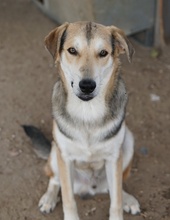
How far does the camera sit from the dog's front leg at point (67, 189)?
13.3 ft

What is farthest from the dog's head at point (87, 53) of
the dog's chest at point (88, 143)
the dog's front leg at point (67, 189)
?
the dog's front leg at point (67, 189)

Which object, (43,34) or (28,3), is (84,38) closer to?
(43,34)

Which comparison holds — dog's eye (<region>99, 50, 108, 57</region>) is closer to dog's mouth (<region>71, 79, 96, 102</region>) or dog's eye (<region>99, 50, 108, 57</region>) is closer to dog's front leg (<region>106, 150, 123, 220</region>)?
dog's mouth (<region>71, 79, 96, 102</region>)

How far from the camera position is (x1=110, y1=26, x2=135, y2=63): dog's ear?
3.70m

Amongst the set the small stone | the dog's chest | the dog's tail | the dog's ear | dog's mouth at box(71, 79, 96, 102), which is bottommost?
the small stone

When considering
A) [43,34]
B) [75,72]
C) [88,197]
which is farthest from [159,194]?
[43,34]

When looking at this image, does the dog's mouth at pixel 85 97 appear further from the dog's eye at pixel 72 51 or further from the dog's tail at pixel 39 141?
the dog's tail at pixel 39 141

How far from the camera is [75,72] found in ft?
11.6

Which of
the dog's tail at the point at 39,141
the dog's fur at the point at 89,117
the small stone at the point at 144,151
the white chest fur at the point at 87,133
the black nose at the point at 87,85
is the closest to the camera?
the black nose at the point at 87,85

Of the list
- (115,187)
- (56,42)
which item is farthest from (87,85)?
(115,187)

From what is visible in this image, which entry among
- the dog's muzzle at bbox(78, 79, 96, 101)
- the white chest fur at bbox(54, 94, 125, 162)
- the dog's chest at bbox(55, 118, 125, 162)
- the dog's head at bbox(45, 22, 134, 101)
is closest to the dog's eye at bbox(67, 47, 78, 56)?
the dog's head at bbox(45, 22, 134, 101)

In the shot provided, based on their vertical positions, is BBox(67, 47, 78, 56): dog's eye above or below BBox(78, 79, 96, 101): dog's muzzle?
above

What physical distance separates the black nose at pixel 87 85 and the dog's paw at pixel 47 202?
1.36 m

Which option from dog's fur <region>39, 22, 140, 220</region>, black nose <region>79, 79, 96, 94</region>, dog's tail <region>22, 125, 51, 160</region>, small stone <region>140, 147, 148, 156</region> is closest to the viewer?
black nose <region>79, 79, 96, 94</region>
